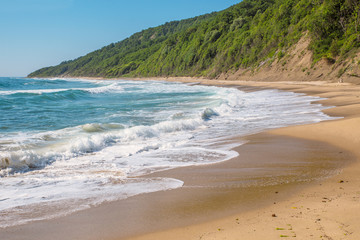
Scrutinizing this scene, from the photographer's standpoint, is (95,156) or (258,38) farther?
(258,38)

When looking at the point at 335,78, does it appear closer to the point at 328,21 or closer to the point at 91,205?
the point at 328,21

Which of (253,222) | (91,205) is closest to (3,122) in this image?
(91,205)

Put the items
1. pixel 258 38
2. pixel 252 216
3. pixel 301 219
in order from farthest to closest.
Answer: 1. pixel 258 38
2. pixel 252 216
3. pixel 301 219

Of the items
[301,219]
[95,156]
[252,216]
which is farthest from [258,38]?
[301,219]

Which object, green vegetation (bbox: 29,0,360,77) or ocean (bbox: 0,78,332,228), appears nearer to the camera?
ocean (bbox: 0,78,332,228)

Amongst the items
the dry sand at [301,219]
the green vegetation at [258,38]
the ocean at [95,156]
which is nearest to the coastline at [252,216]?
the dry sand at [301,219]

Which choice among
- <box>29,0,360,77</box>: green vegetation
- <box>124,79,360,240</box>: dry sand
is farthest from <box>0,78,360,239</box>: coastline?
<box>29,0,360,77</box>: green vegetation

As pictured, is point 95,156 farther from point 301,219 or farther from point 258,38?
point 258,38

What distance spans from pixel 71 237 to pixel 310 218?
8.85 feet

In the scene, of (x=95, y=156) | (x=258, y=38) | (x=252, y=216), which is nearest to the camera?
(x=252, y=216)

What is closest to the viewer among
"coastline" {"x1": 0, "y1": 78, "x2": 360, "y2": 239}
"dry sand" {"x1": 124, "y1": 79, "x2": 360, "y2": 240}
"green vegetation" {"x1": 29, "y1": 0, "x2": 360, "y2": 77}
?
"dry sand" {"x1": 124, "y1": 79, "x2": 360, "y2": 240}

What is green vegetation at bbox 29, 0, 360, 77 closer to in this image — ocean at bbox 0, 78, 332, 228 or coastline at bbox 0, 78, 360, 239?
ocean at bbox 0, 78, 332, 228

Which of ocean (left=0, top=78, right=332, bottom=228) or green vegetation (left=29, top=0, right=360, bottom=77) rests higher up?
green vegetation (left=29, top=0, right=360, bottom=77)

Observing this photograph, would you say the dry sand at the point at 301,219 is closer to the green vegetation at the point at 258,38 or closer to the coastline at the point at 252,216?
the coastline at the point at 252,216
